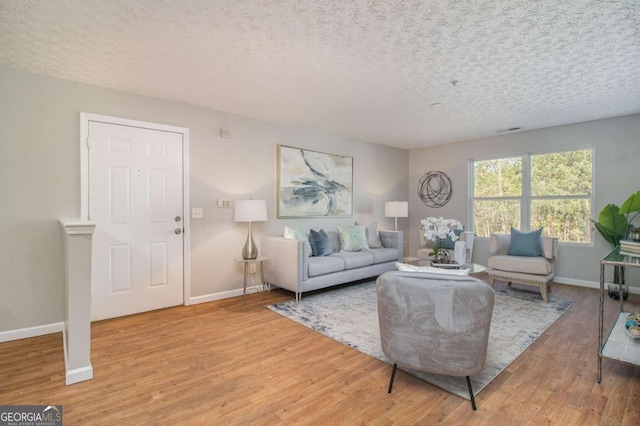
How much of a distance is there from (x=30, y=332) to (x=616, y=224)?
673 centimetres

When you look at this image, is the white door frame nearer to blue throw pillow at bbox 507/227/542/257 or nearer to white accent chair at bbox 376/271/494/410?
white accent chair at bbox 376/271/494/410

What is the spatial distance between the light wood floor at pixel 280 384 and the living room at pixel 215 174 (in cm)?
18

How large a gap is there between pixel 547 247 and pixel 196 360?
4.35 metres

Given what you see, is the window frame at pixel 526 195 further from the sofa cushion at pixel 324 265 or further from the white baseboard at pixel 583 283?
the sofa cushion at pixel 324 265

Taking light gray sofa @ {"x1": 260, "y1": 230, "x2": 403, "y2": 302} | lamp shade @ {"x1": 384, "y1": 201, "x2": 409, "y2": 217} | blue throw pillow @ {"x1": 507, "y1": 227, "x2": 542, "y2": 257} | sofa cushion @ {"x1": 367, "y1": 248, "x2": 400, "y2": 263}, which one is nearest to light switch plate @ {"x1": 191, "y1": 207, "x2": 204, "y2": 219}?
light gray sofa @ {"x1": 260, "y1": 230, "x2": 403, "y2": 302}

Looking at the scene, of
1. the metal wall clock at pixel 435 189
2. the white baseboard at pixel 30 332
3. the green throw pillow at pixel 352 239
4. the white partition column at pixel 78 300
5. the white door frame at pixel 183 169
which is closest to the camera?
the white partition column at pixel 78 300

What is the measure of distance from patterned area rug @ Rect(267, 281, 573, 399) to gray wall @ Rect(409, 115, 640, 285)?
1.19 metres

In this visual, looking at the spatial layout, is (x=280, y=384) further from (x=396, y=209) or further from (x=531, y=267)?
(x=396, y=209)

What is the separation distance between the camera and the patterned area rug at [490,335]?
223cm

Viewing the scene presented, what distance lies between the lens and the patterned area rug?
223cm

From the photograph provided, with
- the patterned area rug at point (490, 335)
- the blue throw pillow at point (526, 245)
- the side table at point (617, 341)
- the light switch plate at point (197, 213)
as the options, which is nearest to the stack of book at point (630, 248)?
the side table at point (617, 341)

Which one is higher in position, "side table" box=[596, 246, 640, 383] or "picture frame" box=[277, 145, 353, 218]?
"picture frame" box=[277, 145, 353, 218]

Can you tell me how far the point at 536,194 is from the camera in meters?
5.05

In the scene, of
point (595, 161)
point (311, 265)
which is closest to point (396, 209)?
point (311, 265)
